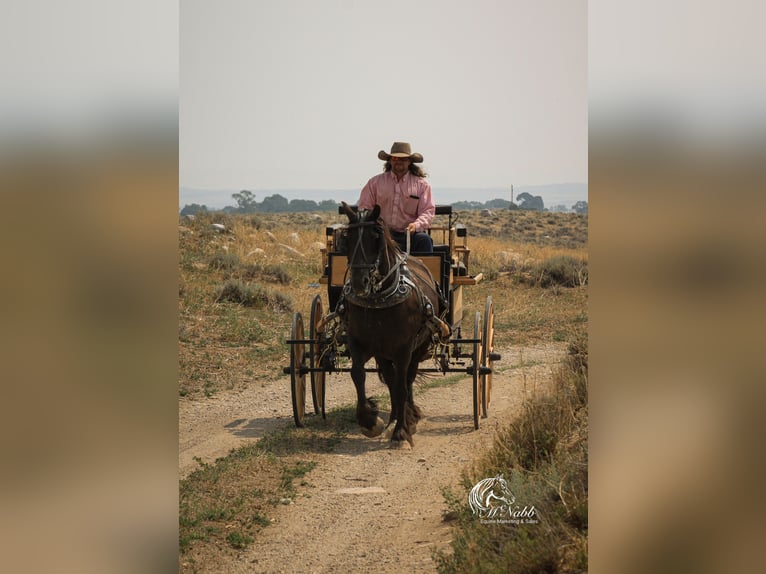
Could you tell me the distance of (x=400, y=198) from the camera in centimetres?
697

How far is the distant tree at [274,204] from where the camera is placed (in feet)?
117

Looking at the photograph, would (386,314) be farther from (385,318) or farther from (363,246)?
(363,246)

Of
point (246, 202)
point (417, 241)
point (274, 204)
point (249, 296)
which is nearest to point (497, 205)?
point (274, 204)

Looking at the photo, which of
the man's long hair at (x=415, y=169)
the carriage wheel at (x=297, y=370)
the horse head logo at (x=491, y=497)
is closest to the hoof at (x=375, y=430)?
the carriage wheel at (x=297, y=370)

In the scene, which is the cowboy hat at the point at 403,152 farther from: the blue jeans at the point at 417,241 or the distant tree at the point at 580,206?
the distant tree at the point at 580,206

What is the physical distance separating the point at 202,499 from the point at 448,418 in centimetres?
302

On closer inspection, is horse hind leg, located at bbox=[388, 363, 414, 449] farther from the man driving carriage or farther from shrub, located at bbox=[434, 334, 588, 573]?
shrub, located at bbox=[434, 334, 588, 573]

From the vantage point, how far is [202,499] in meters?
5.11

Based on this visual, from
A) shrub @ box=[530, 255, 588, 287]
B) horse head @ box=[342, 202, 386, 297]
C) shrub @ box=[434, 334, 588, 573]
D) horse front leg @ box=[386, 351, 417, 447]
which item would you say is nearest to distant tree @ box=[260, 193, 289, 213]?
shrub @ box=[530, 255, 588, 287]

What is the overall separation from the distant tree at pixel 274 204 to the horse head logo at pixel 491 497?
31.9m
